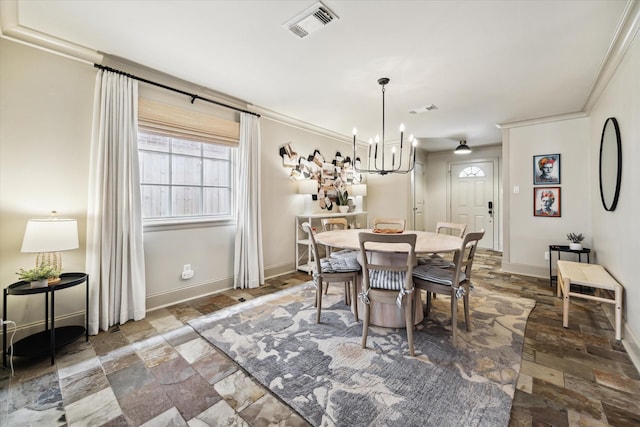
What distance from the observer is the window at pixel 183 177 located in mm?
2820

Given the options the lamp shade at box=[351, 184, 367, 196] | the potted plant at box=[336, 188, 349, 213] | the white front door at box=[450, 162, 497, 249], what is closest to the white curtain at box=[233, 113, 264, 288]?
the potted plant at box=[336, 188, 349, 213]

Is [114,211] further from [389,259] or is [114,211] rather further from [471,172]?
[471,172]

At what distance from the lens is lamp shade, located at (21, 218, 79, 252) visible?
6.07ft

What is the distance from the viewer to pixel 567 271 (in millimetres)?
2650

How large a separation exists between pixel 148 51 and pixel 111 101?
559 millimetres

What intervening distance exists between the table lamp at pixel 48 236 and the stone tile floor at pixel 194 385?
0.75m

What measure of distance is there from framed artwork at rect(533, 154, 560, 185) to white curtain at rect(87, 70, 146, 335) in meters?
5.22

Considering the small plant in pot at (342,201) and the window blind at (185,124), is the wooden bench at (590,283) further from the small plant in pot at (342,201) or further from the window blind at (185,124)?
the window blind at (185,124)

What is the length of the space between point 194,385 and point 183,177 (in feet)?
7.17

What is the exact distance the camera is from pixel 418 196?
6410 millimetres

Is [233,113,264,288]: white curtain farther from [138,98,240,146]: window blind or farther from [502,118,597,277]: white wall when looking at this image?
[502,118,597,277]: white wall

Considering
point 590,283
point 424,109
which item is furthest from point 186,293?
point 590,283

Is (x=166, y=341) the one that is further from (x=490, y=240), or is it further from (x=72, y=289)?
(x=490, y=240)

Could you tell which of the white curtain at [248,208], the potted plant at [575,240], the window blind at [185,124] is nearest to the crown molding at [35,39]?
the window blind at [185,124]
